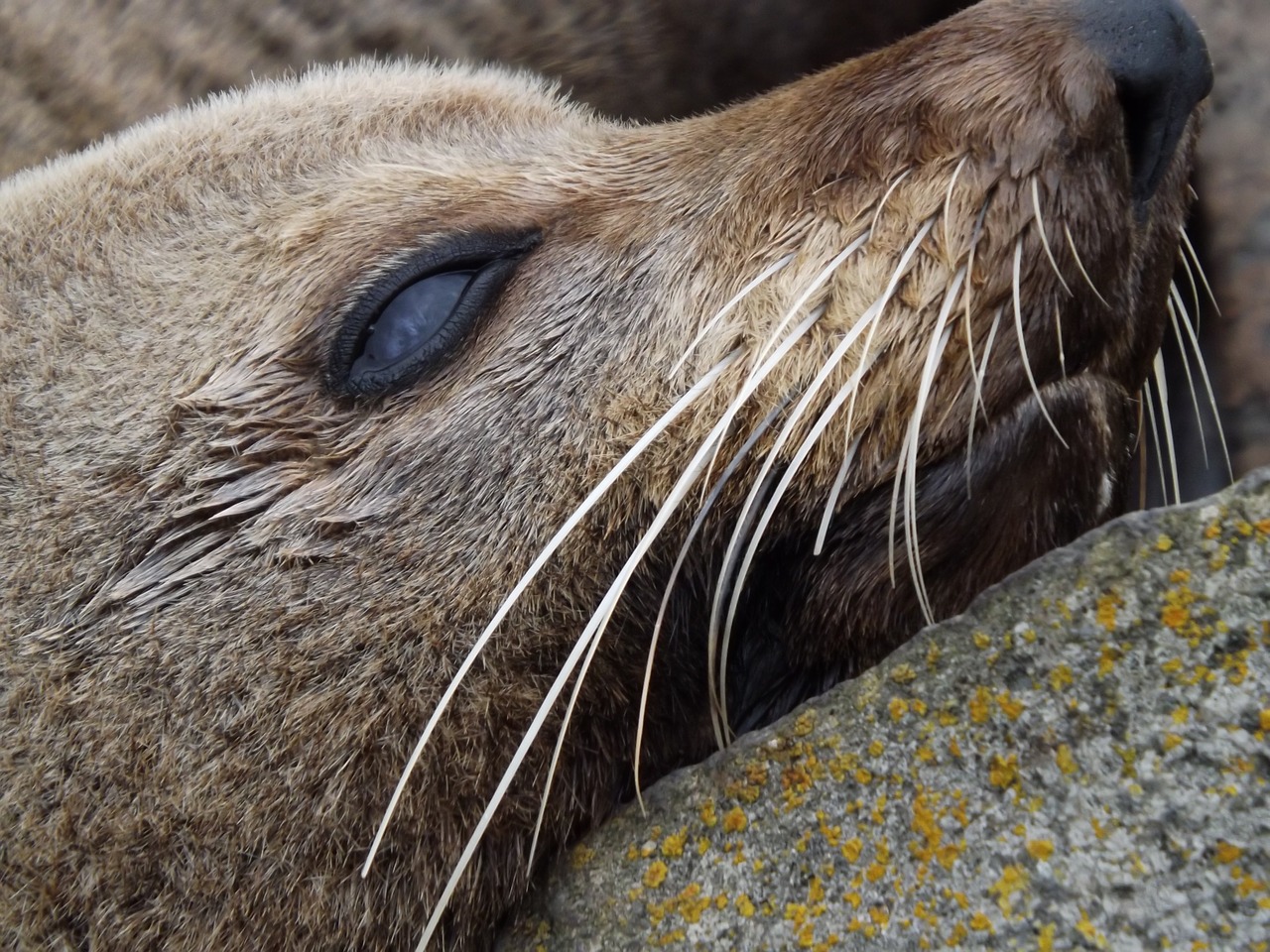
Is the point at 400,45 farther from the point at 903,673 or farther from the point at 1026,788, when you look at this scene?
the point at 1026,788

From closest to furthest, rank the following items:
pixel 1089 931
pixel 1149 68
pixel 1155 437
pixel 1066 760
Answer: pixel 1089 931 < pixel 1066 760 < pixel 1149 68 < pixel 1155 437

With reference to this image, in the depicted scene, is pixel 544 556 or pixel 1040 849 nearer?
pixel 1040 849

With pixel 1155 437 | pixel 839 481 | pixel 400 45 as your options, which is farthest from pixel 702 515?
pixel 400 45

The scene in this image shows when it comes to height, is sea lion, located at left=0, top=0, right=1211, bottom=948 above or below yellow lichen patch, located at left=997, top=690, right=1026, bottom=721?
above

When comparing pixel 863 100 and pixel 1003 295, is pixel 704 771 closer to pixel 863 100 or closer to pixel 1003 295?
pixel 1003 295

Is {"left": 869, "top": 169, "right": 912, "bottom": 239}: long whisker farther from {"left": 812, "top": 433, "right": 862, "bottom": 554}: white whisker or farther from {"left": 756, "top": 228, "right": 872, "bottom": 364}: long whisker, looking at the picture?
{"left": 812, "top": 433, "right": 862, "bottom": 554}: white whisker

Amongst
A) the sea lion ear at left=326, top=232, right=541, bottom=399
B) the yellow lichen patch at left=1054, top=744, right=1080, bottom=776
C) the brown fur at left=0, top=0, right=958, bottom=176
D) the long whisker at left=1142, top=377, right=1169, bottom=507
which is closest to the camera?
the yellow lichen patch at left=1054, top=744, right=1080, bottom=776

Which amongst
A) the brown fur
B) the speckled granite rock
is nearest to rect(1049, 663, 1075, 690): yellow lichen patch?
the speckled granite rock
